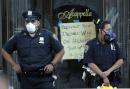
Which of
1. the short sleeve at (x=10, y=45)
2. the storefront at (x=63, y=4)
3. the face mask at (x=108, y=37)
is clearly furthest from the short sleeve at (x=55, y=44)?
the storefront at (x=63, y=4)

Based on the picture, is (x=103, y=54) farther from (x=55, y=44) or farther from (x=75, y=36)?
(x=75, y=36)

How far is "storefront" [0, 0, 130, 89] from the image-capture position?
7.48 m

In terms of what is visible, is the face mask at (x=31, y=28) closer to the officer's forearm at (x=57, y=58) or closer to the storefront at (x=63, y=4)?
the officer's forearm at (x=57, y=58)

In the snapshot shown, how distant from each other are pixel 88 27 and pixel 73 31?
0.29m

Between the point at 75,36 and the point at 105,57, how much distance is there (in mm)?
2040

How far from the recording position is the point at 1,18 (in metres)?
7.51

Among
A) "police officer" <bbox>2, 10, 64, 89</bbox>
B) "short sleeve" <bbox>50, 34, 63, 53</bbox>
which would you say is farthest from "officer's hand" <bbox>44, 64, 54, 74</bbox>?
"short sleeve" <bbox>50, 34, 63, 53</bbox>

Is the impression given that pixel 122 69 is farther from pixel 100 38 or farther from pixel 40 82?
pixel 40 82

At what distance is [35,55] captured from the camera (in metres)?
5.34

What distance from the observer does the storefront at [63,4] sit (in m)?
7.48

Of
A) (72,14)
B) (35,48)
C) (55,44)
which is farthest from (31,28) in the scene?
(72,14)

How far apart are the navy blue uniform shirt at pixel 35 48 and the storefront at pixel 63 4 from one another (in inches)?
79.9

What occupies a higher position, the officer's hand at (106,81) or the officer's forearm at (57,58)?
the officer's forearm at (57,58)

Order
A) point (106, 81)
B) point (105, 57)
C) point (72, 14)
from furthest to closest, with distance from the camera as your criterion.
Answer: point (72, 14)
point (105, 57)
point (106, 81)
